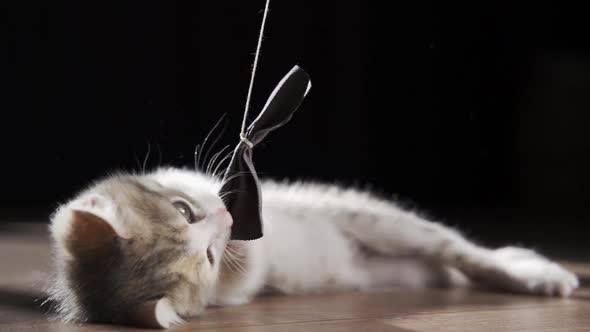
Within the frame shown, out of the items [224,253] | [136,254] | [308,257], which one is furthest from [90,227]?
[308,257]

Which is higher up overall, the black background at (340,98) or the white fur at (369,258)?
the black background at (340,98)

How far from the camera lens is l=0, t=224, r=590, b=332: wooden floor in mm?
1378

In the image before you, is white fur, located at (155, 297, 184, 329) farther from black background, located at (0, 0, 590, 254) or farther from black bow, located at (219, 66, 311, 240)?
black background, located at (0, 0, 590, 254)

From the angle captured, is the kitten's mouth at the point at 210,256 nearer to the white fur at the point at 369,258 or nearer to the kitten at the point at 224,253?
the kitten at the point at 224,253

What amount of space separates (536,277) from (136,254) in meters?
0.99

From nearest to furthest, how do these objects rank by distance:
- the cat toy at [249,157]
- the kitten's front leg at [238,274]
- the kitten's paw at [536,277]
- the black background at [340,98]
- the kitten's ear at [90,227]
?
the kitten's ear at [90,227]
the cat toy at [249,157]
the kitten's front leg at [238,274]
the kitten's paw at [536,277]
the black background at [340,98]

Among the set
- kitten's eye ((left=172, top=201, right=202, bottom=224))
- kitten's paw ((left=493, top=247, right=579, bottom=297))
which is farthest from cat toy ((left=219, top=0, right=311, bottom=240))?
kitten's paw ((left=493, top=247, right=579, bottom=297))

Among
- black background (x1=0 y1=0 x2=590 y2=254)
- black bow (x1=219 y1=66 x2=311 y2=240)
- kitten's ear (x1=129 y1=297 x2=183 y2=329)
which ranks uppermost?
black background (x1=0 y1=0 x2=590 y2=254)

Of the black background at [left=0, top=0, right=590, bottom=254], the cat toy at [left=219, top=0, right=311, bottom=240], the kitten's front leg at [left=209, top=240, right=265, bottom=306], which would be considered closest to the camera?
A: the cat toy at [left=219, top=0, right=311, bottom=240]

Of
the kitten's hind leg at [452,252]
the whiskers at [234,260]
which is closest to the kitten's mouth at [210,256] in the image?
the whiskers at [234,260]

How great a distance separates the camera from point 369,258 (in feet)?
6.54

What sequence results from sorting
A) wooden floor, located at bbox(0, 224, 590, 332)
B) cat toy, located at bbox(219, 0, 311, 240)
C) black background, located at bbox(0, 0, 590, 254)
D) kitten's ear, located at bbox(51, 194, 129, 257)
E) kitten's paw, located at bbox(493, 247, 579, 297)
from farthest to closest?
black background, located at bbox(0, 0, 590, 254) → kitten's paw, located at bbox(493, 247, 579, 297) → cat toy, located at bbox(219, 0, 311, 240) → wooden floor, located at bbox(0, 224, 590, 332) → kitten's ear, located at bbox(51, 194, 129, 257)

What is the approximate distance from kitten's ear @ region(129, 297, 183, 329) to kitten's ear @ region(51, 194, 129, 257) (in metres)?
0.12

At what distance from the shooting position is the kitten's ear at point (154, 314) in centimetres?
130
